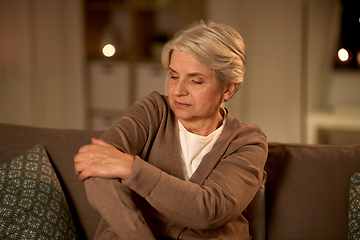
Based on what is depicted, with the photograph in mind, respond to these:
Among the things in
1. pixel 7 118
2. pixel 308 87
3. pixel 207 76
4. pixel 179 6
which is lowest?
pixel 7 118

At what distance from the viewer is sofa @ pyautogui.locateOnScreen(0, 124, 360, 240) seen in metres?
1.44

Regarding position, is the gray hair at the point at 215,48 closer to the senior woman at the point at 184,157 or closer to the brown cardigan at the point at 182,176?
the senior woman at the point at 184,157

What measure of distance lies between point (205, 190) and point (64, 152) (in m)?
0.71

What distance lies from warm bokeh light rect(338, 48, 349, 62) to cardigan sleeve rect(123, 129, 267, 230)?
209 cm

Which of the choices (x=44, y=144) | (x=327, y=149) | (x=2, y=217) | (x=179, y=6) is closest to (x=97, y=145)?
(x=2, y=217)

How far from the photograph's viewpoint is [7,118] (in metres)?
3.68

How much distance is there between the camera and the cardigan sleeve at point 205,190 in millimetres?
1066

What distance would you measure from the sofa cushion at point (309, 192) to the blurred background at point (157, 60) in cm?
166

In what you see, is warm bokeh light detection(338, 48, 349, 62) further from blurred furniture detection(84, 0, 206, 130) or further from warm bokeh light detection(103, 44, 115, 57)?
warm bokeh light detection(103, 44, 115, 57)

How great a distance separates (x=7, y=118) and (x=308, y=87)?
2885mm

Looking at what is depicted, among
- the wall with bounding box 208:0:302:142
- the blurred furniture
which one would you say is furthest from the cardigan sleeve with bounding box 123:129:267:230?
the blurred furniture

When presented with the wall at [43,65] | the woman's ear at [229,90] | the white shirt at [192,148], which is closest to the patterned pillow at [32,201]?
the white shirt at [192,148]

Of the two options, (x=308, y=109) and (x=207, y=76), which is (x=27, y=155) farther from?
(x=308, y=109)

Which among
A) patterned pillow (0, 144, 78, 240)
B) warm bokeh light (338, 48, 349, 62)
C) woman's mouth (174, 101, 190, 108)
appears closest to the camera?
patterned pillow (0, 144, 78, 240)
